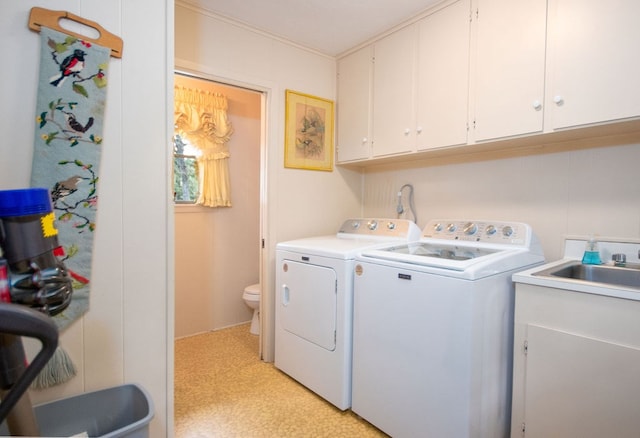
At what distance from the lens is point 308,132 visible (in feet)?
8.61

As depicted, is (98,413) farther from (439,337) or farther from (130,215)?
(439,337)

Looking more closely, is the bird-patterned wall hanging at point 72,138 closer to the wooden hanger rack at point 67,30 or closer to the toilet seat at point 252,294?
the wooden hanger rack at point 67,30

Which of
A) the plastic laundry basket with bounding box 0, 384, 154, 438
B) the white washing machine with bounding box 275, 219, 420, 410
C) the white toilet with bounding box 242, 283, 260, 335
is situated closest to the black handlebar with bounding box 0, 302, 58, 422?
the plastic laundry basket with bounding box 0, 384, 154, 438

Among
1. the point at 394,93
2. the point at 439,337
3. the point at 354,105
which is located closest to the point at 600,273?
the point at 439,337

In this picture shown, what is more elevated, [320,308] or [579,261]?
[579,261]

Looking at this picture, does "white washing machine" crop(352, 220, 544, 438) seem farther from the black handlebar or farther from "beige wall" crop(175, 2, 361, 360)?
the black handlebar

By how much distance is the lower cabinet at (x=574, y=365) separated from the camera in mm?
1192

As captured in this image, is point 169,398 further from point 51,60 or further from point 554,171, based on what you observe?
point 554,171

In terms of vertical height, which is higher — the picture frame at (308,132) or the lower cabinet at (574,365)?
the picture frame at (308,132)

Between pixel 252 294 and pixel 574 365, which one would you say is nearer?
pixel 574 365

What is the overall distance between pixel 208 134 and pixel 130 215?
194cm

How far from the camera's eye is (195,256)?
9.87 feet

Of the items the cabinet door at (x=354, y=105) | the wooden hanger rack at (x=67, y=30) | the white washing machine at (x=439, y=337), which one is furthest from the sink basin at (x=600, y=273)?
the wooden hanger rack at (x=67, y=30)

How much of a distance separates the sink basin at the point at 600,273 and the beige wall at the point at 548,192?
190 millimetres
